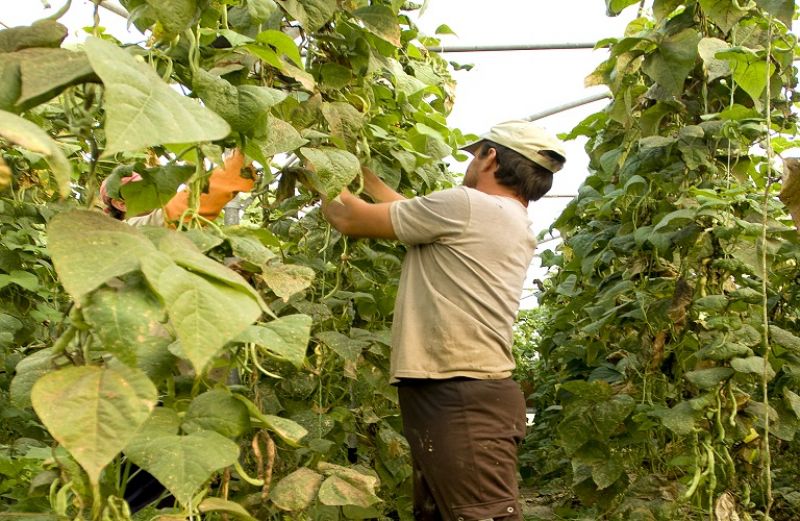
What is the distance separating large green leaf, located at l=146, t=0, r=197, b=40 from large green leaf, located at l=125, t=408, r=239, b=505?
0.44m

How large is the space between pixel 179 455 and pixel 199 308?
226 millimetres

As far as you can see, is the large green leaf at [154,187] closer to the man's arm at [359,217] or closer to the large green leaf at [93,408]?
the large green leaf at [93,408]

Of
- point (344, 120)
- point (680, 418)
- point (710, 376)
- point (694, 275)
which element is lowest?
point (680, 418)

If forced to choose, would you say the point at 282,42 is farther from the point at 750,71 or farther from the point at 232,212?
the point at 232,212

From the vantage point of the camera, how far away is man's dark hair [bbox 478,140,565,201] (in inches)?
85.1

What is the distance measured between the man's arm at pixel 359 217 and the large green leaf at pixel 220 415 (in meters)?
0.94

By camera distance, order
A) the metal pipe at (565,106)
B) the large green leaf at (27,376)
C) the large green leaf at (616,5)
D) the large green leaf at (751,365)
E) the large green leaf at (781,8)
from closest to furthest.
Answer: the large green leaf at (27,376), the large green leaf at (781,8), the large green leaf at (751,365), the large green leaf at (616,5), the metal pipe at (565,106)

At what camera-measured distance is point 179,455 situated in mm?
906

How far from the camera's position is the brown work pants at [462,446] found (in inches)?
76.2

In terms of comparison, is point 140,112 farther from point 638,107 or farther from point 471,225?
point 638,107

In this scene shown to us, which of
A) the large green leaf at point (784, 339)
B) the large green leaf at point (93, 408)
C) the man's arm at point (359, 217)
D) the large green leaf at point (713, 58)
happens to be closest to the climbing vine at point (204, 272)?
the large green leaf at point (93, 408)

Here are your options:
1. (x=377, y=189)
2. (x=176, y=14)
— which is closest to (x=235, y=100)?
(x=176, y=14)

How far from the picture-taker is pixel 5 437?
267 centimetres

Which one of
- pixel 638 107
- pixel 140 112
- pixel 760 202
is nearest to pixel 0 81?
pixel 140 112
